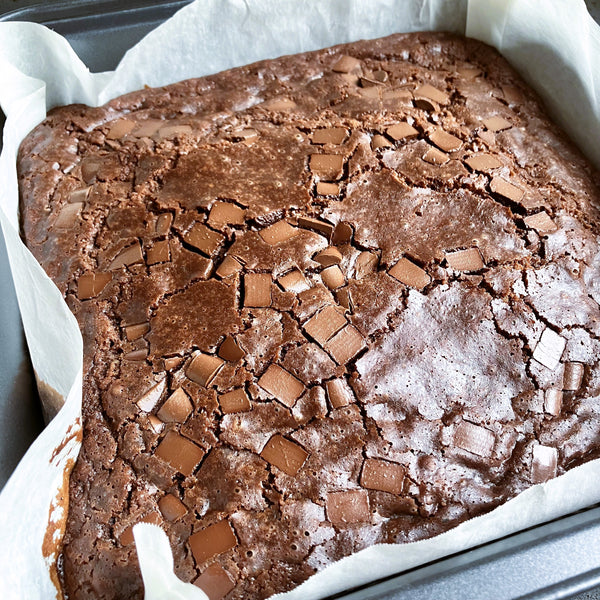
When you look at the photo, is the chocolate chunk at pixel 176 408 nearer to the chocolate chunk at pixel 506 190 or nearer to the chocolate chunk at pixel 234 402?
the chocolate chunk at pixel 234 402

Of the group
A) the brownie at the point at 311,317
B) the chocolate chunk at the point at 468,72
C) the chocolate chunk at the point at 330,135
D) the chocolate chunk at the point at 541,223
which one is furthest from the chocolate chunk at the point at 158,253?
the chocolate chunk at the point at 468,72

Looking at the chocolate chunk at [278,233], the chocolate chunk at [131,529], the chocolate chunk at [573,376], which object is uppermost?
the chocolate chunk at [278,233]

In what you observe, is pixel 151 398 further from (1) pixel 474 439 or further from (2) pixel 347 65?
(2) pixel 347 65

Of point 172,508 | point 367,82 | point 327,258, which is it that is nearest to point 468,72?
point 367,82

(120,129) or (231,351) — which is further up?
(120,129)

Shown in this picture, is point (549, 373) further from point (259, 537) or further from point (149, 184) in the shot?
point (149, 184)

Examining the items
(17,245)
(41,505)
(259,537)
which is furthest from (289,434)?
(17,245)

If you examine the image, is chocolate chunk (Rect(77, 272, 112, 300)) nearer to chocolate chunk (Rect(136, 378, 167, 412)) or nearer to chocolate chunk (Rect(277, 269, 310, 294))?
chocolate chunk (Rect(136, 378, 167, 412))
